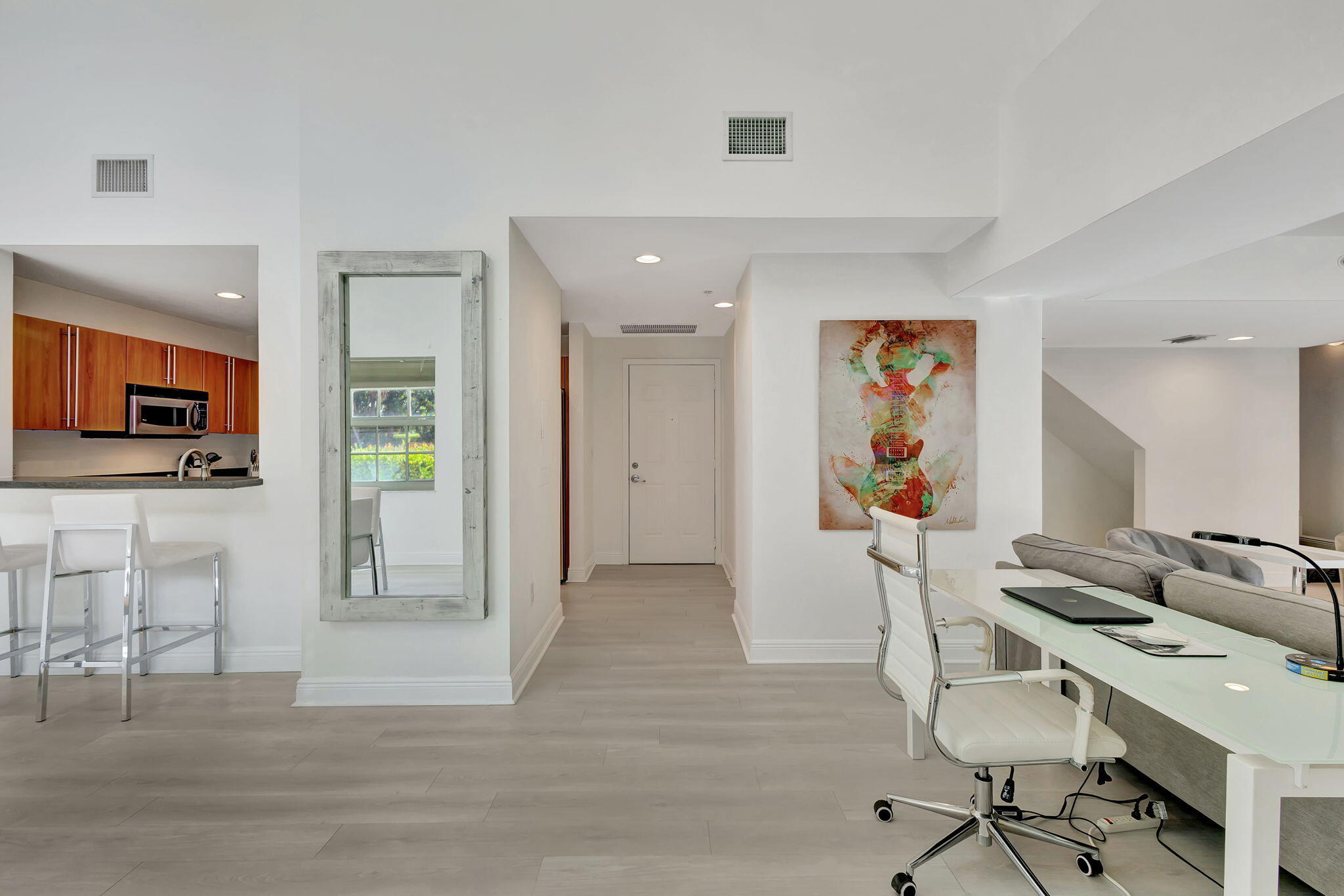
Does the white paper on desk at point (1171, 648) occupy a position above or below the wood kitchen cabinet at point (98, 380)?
below

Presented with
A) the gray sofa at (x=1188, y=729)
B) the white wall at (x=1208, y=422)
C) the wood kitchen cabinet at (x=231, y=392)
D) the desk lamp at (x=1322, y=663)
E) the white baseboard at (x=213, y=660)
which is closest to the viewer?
the desk lamp at (x=1322, y=663)

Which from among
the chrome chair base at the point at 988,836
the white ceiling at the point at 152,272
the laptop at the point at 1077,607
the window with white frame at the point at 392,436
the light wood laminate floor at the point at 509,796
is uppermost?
the white ceiling at the point at 152,272

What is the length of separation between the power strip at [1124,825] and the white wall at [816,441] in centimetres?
168

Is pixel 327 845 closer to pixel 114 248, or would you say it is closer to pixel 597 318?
pixel 114 248

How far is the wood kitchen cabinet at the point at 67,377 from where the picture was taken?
3.90 meters

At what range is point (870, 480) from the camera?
3719mm

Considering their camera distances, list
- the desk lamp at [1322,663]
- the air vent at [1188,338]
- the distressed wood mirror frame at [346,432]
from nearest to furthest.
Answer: the desk lamp at [1322,663] → the distressed wood mirror frame at [346,432] → the air vent at [1188,338]

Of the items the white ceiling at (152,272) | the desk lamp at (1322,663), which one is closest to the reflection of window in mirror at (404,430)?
the white ceiling at (152,272)

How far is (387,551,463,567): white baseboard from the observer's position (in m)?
3.11

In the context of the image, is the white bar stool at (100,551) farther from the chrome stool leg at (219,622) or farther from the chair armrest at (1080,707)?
the chair armrest at (1080,707)

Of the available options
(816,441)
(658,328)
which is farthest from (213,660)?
(658,328)

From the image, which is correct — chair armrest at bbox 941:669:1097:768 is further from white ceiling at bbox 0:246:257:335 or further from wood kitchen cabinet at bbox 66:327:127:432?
wood kitchen cabinet at bbox 66:327:127:432

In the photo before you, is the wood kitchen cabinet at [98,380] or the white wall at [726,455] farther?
the white wall at [726,455]

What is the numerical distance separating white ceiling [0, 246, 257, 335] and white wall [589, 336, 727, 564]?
3.06 m
